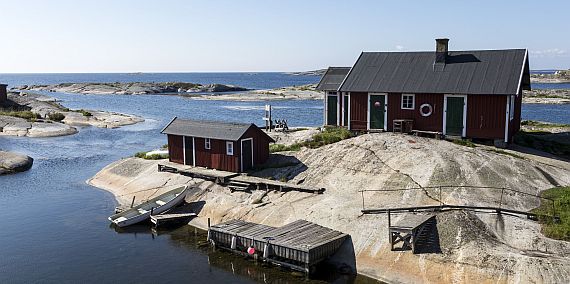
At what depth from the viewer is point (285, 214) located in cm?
2691

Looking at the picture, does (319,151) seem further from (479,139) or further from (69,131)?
(69,131)

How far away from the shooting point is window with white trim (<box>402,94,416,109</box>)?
3472 centimetres

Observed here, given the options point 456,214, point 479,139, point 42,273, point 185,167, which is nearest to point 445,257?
point 456,214

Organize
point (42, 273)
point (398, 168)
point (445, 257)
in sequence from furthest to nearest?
1. point (398, 168)
2. point (42, 273)
3. point (445, 257)

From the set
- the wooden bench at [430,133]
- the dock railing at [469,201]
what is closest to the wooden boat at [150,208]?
the dock railing at [469,201]

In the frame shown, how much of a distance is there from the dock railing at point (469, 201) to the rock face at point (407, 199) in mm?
121

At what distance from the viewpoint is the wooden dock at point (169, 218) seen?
28.7 m

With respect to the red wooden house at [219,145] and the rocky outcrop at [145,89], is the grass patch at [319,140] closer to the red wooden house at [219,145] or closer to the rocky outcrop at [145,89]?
the red wooden house at [219,145]

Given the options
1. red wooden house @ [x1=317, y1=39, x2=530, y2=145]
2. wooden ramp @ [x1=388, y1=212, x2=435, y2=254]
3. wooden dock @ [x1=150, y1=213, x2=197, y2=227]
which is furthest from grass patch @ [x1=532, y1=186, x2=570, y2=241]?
wooden dock @ [x1=150, y1=213, x2=197, y2=227]

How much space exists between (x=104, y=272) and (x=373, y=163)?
15565mm

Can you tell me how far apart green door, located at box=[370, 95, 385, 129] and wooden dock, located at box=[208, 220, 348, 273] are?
13188 millimetres

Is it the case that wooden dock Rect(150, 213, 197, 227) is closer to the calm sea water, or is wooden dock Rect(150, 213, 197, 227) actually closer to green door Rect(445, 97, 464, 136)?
the calm sea water

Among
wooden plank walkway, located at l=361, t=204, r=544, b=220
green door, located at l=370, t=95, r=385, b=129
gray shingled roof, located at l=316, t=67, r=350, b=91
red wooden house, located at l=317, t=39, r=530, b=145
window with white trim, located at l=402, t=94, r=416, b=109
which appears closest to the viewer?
wooden plank walkway, located at l=361, t=204, r=544, b=220

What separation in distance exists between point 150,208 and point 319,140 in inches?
492
